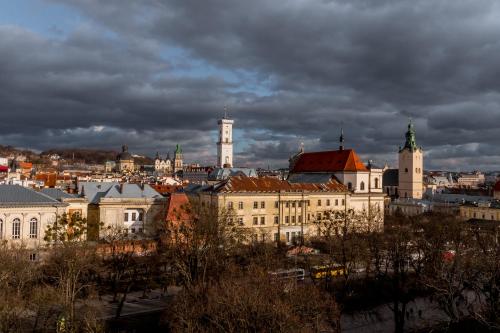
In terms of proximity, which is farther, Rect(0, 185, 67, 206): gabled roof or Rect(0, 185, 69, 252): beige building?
Rect(0, 185, 67, 206): gabled roof

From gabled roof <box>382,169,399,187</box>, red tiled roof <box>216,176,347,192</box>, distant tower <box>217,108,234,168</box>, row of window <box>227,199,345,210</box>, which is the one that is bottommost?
row of window <box>227,199,345,210</box>

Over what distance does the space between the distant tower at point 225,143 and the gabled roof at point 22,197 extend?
7479cm

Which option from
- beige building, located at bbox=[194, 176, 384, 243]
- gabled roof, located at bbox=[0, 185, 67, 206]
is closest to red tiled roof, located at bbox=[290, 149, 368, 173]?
beige building, located at bbox=[194, 176, 384, 243]

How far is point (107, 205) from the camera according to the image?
2128 inches

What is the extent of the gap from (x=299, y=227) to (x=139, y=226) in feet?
66.6

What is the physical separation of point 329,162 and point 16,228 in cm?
4688

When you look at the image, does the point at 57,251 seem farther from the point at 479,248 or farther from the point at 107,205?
the point at 479,248

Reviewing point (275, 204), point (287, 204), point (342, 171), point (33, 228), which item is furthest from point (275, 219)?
point (33, 228)

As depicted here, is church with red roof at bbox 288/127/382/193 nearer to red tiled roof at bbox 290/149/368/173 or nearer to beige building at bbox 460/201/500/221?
red tiled roof at bbox 290/149/368/173

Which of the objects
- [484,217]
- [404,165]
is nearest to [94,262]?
[484,217]

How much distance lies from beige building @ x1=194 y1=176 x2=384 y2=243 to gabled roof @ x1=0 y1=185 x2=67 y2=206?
18.3 metres

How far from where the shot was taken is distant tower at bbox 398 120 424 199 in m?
114

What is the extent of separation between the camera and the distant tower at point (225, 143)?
399 feet

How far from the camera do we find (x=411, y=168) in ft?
374
